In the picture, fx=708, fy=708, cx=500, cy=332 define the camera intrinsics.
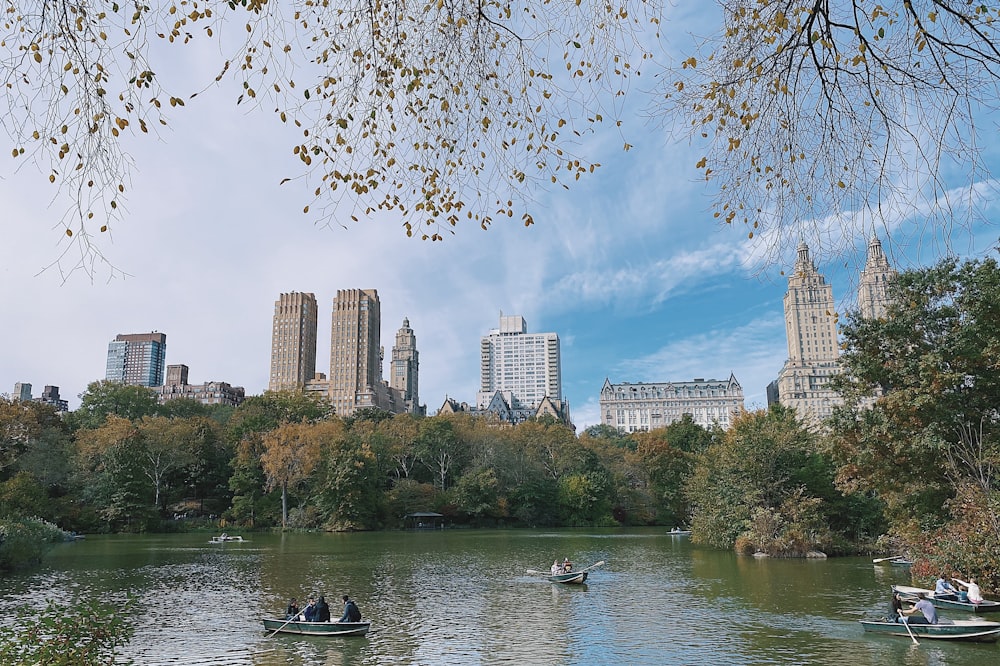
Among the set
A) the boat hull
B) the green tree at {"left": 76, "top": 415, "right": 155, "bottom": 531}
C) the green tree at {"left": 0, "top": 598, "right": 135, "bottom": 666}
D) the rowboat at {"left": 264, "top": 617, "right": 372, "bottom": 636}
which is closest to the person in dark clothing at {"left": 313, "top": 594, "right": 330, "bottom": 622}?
the rowboat at {"left": 264, "top": 617, "right": 372, "bottom": 636}

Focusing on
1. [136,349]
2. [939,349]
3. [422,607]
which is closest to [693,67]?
[422,607]

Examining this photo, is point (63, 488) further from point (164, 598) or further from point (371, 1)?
point (371, 1)

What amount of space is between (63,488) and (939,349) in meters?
52.2

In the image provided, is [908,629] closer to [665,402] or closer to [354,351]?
[354,351]

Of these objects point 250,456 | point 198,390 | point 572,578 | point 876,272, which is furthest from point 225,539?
point 198,390

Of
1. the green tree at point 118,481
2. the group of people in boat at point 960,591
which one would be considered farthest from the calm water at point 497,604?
the green tree at point 118,481

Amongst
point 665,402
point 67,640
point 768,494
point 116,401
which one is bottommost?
point 67,640

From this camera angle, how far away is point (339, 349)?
144375 mm

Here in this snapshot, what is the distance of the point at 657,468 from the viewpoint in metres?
64.4

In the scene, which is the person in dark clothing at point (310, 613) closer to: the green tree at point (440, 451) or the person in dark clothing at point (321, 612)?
the person in dark clothing at point (321, 612)

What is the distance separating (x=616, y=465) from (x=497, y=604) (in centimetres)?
4905

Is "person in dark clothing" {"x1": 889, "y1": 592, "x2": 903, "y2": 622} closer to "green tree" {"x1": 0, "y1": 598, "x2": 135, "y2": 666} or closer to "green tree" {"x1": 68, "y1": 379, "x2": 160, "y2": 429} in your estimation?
"green tree" {"x1": 0, "y1": 598, "x2": 135, "y2": 666}

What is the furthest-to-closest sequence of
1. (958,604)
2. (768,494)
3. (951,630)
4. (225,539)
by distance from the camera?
(225,539), (768,494), (958,604), (951,630)

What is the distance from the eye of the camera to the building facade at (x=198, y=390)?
147m
